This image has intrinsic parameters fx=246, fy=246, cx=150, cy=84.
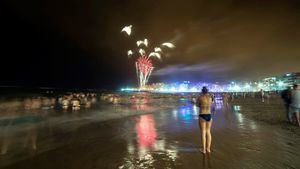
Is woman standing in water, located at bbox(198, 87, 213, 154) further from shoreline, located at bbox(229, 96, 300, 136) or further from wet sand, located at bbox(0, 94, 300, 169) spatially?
shoreline, located at bbox(229, 96, 300, 136)

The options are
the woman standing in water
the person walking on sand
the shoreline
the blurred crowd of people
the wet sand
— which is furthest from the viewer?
the blurred crowd of people

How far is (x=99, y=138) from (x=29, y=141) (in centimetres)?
322

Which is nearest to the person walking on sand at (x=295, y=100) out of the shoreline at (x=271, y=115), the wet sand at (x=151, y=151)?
the shoreline at (x=271, y=115)

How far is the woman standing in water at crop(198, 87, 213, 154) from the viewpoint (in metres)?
8.43

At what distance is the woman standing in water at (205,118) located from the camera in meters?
8.43

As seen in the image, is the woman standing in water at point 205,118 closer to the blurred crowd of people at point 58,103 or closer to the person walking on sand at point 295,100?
the person walking on sand at point 295,100

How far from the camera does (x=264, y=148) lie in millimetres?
9031

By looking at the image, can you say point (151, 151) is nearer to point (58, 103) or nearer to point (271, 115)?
point (271, 115)

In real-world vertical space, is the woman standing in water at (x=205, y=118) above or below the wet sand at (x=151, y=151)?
above

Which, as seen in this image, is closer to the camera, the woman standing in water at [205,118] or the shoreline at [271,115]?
the woman standing in water at [205,118]

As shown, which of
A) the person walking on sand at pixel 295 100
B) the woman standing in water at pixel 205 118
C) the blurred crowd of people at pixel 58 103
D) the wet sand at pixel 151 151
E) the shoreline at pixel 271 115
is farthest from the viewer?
the blurred crowd of people at pixel 58 103

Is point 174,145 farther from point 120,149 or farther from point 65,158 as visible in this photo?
point 65,158

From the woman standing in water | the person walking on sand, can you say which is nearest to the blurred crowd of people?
the person walking on sand

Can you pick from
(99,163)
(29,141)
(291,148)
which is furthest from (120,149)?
(291,148)
